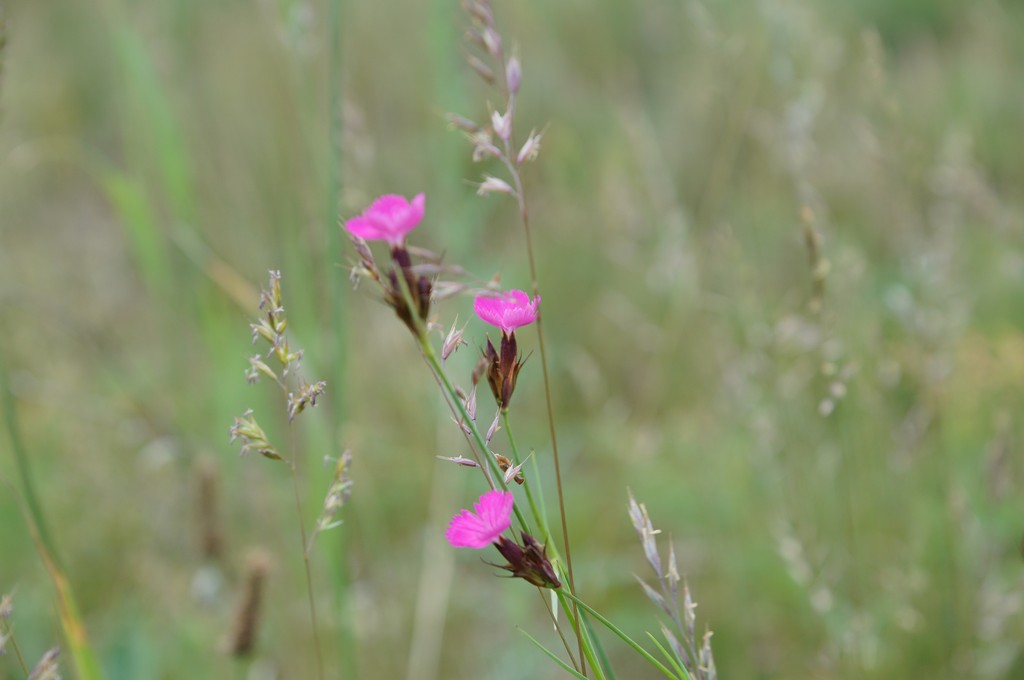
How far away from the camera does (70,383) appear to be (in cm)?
258

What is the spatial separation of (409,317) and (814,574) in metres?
1.01

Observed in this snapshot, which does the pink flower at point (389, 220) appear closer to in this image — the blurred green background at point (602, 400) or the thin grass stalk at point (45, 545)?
the blurred green background at point (602, 400)

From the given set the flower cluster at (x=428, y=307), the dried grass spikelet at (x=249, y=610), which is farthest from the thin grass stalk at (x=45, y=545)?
the flower cluster at (x=428, y=307)

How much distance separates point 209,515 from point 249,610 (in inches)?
11.9

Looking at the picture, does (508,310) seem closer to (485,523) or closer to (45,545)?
(485,523)

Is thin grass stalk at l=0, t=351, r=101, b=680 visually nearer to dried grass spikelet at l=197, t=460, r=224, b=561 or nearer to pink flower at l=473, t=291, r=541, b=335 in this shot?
dried grass spikelet at l=197, t=460, r=224, b=561

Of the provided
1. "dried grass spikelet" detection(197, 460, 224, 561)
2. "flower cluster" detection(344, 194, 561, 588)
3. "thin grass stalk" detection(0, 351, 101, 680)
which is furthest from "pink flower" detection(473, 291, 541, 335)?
"dried grass spikelet" detection(197, 460, 224, 561)

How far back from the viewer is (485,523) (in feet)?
1.72

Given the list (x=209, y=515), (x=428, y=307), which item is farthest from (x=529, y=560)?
(x=209, y=515)

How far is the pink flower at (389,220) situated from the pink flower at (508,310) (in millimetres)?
74

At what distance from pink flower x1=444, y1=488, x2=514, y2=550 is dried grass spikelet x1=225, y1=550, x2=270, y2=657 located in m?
0.67

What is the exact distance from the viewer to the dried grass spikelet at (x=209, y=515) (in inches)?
53.0

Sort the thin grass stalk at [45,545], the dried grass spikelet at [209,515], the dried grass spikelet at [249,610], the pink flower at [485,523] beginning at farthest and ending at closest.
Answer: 1. the dried grass spikelet at [209,515]
2. the dried grass spikelet at [249,610]
3. the thin grass stalk at [45,545]
4. the pink flower at [485,523]

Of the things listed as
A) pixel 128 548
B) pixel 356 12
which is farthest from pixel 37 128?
pixel 128 548
